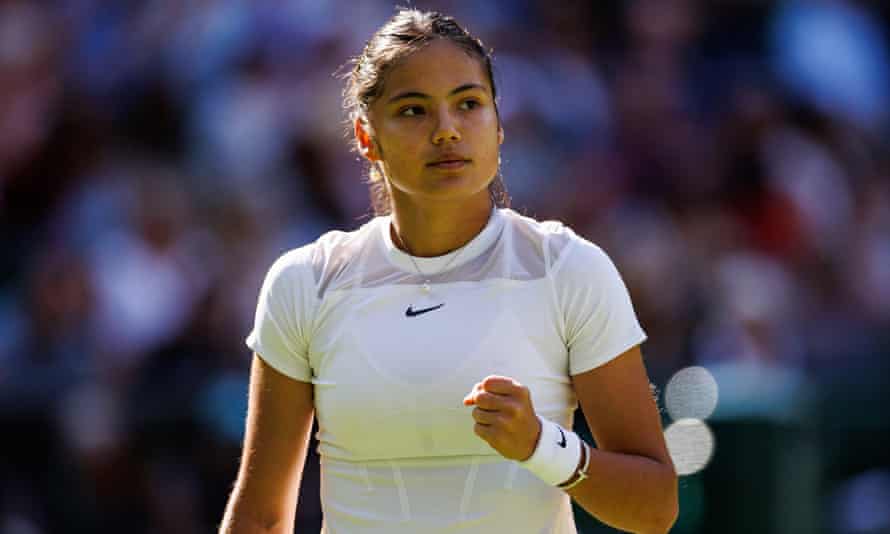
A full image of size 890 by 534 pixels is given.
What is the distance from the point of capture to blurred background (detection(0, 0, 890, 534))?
604cm

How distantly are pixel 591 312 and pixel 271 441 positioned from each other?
70 cm

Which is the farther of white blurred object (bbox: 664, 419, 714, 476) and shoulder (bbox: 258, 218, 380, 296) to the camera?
white blurred object (bbox: 664, 419, 714, 476)

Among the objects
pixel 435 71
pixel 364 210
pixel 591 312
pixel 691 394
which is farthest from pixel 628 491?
pixel 364 210

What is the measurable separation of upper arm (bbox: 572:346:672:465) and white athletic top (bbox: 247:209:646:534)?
0.03 metres

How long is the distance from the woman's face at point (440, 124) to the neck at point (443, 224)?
35 millimetres

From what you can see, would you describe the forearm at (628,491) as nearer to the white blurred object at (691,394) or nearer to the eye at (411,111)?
the eye at (411,111)

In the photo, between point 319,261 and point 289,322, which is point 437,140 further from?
point 289,322

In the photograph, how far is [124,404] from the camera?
248 inches

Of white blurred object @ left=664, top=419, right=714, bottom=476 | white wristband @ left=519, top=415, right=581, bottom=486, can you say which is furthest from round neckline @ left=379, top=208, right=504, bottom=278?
white blurred object @ left=664, top=419, right=714, bottom=476

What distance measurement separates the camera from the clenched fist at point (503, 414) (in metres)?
2.49

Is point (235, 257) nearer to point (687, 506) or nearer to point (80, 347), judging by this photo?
point (80, 347)

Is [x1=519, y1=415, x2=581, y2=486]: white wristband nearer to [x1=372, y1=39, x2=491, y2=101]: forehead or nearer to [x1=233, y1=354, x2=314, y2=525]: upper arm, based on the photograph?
[x1=233, y1=354, x2=314, y2=525]: upper arm

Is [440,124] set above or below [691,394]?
above

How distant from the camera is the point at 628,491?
2.68 m
